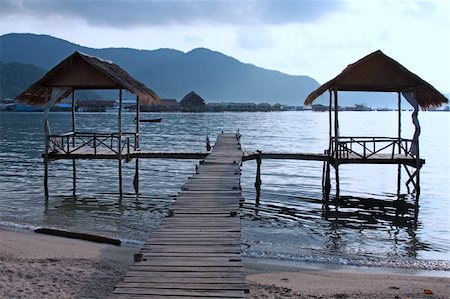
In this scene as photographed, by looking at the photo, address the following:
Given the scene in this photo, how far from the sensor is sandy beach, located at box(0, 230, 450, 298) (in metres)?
9.16

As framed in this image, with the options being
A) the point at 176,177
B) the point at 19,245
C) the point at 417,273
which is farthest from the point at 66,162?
the point at 417,273

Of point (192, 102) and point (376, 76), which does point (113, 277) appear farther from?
point (192, 102)

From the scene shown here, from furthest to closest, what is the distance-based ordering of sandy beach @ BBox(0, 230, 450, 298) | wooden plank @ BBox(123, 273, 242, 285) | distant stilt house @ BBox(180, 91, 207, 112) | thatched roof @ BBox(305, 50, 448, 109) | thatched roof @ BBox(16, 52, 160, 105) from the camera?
distant stilt house @ BBox(180, 91, 207, 112)
thatched roof @ BBox(305, 50, 448, 109)
thatched roof @ BBox(16, 52, 160, 105)
sandy beach @ BBox(0, 230, 450, 298)
wooden plank @ BBox(123, 273, 242, 285)

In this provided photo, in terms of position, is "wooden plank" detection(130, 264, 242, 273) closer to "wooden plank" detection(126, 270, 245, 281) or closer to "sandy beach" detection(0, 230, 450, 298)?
"wooden plank" detection(126, 270, 245, 281)

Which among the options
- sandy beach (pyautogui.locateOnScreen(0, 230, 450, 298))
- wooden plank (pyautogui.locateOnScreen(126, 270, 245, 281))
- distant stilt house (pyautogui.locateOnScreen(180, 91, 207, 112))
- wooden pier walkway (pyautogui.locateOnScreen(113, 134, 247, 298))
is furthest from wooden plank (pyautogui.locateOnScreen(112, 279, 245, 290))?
distant stilt house (pyautogui.locateOnScreen(180, 91, 207, 112))

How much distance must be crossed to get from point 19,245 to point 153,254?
18.8ft

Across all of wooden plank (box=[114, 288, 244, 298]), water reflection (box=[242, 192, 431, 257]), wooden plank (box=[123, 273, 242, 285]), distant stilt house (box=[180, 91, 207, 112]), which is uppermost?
distant stilt house (box=[180, 91, 207, 112])

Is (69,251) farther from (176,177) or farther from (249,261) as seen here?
(176,177)

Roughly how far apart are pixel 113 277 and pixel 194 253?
2.42 meters

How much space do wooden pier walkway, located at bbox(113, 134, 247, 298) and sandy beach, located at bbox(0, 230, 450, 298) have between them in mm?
1170

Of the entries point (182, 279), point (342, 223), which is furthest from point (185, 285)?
point (342, 223)

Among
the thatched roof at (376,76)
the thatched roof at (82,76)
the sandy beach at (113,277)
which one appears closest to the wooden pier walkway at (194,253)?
the sandy beach at (113,277)

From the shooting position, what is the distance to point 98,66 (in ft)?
66.6

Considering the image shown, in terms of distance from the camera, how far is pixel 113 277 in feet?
32.8
